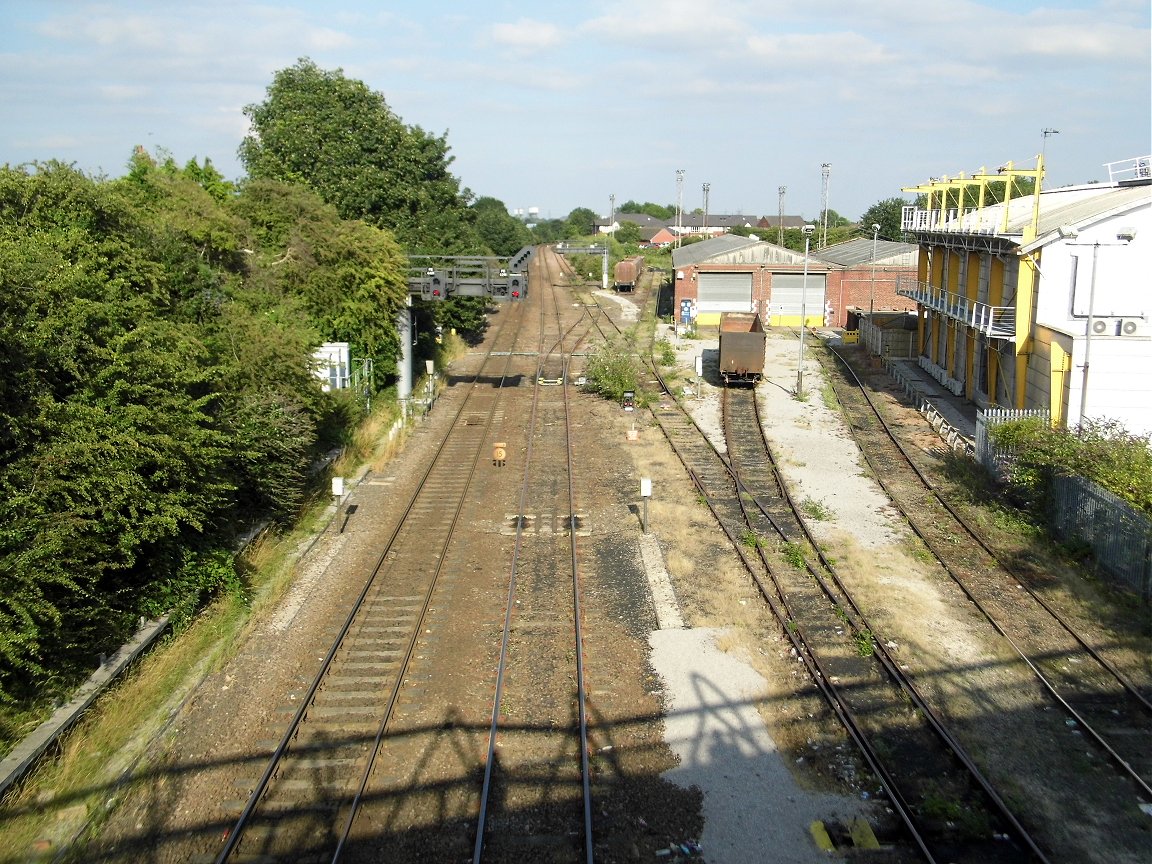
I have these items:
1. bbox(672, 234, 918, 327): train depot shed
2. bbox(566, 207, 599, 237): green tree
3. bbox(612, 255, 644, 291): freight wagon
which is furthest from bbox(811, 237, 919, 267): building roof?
bbox(566, 207, 599, 237): green tree

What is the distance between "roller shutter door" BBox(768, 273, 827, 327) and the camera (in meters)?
45.8

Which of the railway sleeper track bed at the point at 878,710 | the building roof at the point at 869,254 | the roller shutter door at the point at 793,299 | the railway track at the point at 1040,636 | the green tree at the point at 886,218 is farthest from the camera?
the green tree at the point at 886,218

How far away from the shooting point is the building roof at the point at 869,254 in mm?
46688

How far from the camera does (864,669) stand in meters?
11.5

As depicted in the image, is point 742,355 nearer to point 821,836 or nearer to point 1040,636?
point 1040,636

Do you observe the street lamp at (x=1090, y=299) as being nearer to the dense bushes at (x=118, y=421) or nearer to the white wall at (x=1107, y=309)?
the white wall at (x=1107, y=309)

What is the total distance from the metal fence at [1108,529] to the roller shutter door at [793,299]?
1204 inches

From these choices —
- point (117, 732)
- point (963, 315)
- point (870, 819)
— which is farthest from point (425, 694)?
point (963, 315)

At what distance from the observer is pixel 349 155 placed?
1439 inches

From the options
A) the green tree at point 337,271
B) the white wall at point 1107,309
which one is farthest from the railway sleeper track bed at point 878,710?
the green tree at point 337,271

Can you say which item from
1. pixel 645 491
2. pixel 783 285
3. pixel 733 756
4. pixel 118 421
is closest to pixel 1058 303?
pixel 645 491

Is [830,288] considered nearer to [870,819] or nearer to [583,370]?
[583,370]

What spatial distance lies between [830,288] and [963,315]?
761 inches

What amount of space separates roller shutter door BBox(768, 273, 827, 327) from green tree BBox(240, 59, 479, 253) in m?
15.2
